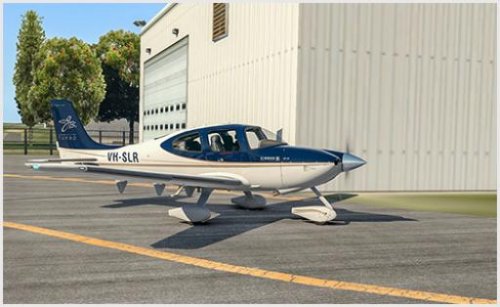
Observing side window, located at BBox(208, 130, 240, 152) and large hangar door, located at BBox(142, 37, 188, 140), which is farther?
large hangar door, located at BBox(142, 37, 188, 140)

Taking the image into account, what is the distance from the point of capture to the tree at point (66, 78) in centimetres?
4794

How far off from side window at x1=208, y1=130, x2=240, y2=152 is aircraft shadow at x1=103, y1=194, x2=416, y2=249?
4.86 ft

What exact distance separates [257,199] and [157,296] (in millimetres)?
6564

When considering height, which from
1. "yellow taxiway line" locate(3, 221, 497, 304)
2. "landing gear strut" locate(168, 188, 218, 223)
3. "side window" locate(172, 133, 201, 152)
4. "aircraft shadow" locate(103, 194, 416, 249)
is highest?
"side window" locate(172, 133, 201, 152)

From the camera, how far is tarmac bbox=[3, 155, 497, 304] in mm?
5262

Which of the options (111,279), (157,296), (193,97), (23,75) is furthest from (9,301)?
(23,75)

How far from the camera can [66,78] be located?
49.1 meters

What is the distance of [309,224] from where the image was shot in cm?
973

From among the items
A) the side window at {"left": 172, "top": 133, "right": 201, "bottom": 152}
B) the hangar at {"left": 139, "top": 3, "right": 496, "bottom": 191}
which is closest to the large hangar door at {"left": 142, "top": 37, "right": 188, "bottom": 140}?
the hangar at {"left": 139, "top": 3, "right": 496, "bottom": 191}

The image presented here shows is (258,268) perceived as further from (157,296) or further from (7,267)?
(7,267)

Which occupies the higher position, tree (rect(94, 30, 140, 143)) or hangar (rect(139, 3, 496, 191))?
tree (rect(94, 30, 140, 143))

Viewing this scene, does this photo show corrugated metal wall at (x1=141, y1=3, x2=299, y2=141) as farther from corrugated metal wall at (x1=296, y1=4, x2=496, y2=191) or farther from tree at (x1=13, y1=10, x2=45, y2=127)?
tree at (x1=13, y1=10, x2=45, y2=127)

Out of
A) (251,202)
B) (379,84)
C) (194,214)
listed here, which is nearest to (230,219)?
(194,214)

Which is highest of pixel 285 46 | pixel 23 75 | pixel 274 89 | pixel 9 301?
pixel 23 75
